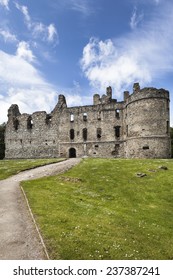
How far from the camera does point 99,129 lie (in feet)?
197

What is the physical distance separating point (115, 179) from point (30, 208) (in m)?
14.3

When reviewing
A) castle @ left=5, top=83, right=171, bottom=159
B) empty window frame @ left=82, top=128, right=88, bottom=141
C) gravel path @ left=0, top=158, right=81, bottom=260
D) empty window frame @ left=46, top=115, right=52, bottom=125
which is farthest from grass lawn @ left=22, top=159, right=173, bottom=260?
empty window frame @ left=46, top=115, right=52, bottom=125

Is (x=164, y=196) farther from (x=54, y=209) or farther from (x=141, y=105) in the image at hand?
(x=141, y=105)

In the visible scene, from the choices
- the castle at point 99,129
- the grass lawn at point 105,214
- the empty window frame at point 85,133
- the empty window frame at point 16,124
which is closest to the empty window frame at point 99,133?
the castle at point 99,129

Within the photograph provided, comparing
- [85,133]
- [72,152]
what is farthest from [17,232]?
[72,152]

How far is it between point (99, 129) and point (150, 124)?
13746 millimetres

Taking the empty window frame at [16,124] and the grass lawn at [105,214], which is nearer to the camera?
the grass lawn at [105,214]

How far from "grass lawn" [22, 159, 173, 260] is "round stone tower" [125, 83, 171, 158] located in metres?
17.7

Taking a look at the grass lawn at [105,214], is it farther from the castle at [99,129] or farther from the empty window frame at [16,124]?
the empty window frame at [16,124]

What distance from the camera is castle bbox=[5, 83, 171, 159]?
50.3m

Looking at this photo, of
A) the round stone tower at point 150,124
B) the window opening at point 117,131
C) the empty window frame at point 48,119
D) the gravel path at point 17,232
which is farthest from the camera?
the empty window frame at point 48,119

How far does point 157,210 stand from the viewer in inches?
826

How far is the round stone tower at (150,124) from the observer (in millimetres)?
49875
